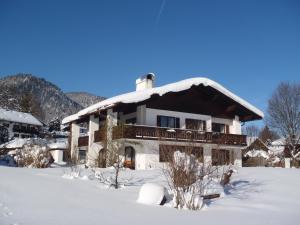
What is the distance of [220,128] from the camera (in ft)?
92.3

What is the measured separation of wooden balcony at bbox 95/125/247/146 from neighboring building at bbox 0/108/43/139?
29998 millimetres

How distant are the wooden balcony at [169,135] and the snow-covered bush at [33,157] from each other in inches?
136


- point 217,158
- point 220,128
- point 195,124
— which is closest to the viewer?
point 217,158

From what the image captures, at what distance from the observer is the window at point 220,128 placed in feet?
91.3

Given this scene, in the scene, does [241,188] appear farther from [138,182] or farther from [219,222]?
[219,222]

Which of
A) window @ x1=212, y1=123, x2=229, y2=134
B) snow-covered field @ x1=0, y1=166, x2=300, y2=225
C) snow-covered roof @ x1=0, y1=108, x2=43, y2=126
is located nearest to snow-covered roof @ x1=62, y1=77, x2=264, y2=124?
window @ x1=212, y1=123, x2=229, y2=134

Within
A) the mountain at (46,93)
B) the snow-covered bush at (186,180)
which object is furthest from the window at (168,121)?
the mountain at (46,93)

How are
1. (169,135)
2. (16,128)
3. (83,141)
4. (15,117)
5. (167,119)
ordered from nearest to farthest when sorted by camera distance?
1. (169,135)
2. (167,119)
3. (83,141)
4. (15,117)
5. (16,128)

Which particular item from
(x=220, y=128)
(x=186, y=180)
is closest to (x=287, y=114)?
(x=220, y=128)

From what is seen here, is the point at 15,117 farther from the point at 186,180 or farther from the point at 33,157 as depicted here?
the point at 186,180

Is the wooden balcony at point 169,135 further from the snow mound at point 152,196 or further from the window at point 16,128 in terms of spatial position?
the window at point 16,128

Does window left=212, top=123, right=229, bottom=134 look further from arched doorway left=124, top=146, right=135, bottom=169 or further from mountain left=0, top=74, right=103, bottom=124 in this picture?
mountain left=0, top=74, right=103, bottom=124

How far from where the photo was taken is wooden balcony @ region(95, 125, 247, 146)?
21.1m

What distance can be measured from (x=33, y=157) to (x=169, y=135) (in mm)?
8554
